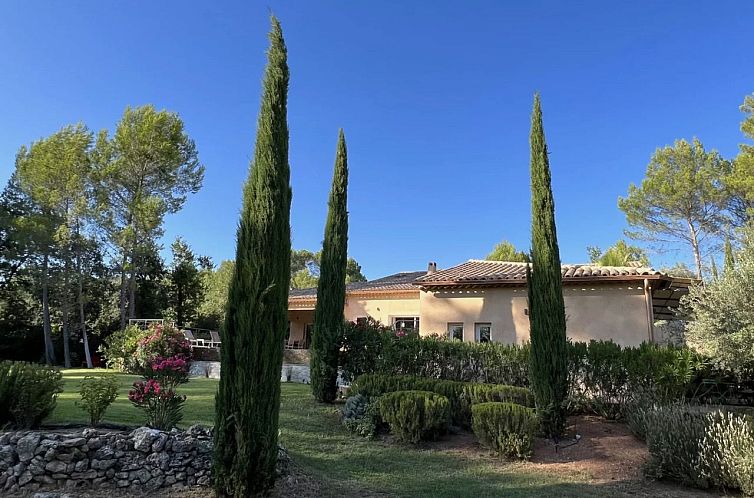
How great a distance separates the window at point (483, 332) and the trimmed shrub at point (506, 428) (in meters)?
7.21

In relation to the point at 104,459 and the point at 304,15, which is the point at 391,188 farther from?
the point at 104,459

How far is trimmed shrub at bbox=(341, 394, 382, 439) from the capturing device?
8617mm

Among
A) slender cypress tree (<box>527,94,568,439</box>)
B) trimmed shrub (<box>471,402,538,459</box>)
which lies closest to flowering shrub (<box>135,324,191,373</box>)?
trimmed shrub (<box>471,402,538,459</box>)

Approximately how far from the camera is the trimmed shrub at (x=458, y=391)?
902 centimetres

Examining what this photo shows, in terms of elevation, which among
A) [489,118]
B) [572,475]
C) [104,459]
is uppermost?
[489,118]

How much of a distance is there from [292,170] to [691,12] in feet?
37.3

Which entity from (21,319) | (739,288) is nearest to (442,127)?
(739,288)

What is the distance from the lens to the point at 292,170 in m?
6.34

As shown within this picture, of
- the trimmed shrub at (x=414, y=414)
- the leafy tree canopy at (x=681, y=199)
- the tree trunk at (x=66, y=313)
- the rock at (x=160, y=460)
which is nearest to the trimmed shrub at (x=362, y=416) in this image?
the trimmed shrub at (x=414, y=414)

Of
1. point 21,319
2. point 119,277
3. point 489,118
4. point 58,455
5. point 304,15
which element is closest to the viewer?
point 58,455

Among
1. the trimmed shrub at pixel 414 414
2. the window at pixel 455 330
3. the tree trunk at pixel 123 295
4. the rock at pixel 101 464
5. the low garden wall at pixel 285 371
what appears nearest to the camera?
the rock at pixel 101 464

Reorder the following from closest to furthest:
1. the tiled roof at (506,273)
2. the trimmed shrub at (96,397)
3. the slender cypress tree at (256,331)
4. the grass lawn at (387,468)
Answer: the slender cypress tree at (256,331)
the grass lawn at (387,468)
the trimmed shrub at (96,397)
the tiled roof at (506,273)

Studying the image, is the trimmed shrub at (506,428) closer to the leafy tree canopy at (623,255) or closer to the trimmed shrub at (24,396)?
the trimmed shrub at (24,396)

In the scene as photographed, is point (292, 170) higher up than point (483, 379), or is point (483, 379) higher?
point (292, 170)
